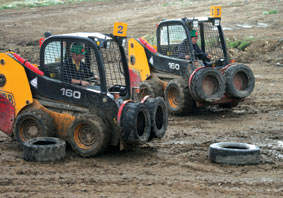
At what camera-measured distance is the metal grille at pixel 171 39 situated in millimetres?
12781

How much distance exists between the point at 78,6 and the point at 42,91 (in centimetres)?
3026

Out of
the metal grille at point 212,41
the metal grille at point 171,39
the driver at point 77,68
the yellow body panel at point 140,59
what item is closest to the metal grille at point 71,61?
the driver at point 77,68

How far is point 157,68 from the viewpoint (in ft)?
43.5

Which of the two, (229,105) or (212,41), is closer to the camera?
(229,105)

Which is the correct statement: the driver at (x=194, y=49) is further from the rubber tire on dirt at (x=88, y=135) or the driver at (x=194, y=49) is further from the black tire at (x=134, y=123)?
the rubber tire on dirt at (x=88, y=135)

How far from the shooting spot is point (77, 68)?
894 cm

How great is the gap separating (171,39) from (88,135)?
5.13 meters

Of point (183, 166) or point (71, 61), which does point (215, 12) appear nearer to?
point (71, 61)

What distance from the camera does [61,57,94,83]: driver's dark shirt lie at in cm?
889

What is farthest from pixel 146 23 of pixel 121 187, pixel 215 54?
pixel 121 187

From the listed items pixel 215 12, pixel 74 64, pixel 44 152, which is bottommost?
pixel 44 152

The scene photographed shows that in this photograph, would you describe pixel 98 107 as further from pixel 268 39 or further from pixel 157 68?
pixel 268 39

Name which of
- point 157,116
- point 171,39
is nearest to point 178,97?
point 171,39

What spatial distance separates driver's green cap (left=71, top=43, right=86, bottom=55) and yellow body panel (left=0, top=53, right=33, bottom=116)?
1.01m
